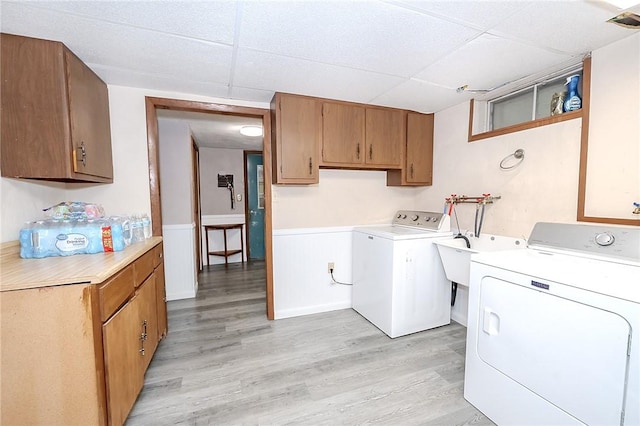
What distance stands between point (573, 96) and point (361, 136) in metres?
1.53

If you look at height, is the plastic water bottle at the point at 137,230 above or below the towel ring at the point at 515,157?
below

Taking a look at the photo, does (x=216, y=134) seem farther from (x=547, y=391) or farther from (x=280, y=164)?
(x=547, y=391)

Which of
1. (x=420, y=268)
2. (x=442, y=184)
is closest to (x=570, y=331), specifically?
(x=420, y=268)

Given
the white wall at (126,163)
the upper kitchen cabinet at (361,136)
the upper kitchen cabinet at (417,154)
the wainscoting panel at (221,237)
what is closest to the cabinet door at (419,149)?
the upper kitchen cabinet at (417,154)

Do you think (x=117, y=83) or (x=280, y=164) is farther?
(x=280, y=164)

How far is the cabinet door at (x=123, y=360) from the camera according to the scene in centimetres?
116

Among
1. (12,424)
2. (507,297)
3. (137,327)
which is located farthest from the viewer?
(137,327)

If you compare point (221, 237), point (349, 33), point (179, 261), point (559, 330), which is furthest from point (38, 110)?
point (221, 237)

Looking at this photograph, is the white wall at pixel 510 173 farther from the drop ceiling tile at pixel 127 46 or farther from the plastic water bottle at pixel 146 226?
the plastic water bottle at pixel 146 226

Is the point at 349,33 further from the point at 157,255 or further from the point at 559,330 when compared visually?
the point at 157,255

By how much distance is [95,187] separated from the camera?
2.09 m

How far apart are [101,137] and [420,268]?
8.92 ft

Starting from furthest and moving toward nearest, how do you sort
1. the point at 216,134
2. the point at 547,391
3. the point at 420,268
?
1. the point at 216,134
2. the point at 420,268
3. the point at 547,391

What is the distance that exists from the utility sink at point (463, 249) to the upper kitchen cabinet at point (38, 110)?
2690 mm
